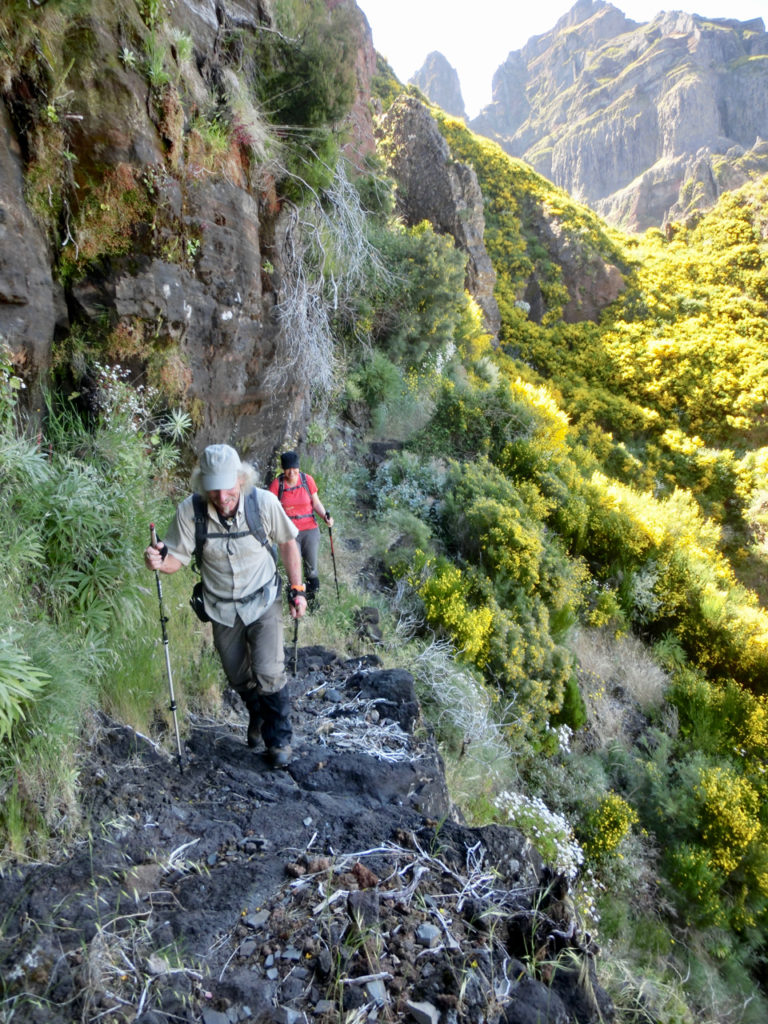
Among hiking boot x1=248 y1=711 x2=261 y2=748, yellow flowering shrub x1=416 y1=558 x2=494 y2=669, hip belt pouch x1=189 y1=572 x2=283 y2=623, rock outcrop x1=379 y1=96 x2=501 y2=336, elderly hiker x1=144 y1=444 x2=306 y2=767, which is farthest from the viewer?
rock outcrop x1=379 y1=96 x2=501 y2=336

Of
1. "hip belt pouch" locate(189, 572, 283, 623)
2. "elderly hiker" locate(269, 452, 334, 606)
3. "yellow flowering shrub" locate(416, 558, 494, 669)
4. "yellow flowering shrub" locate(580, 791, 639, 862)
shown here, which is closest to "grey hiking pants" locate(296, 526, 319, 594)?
"elderly hiker" locate(269, 452, 334, 606)

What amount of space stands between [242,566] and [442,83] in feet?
308

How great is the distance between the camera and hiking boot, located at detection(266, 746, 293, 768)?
10.6ft

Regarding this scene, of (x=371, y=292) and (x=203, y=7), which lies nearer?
(x=203, y=7)

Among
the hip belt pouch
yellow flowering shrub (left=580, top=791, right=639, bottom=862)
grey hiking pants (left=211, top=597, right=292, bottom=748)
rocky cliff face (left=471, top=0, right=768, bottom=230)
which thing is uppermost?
rocky cliff face (left=471, top=0, right=768, bottom=230)

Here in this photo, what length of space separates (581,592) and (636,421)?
449 inches

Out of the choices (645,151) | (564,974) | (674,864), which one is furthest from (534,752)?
(645,151)

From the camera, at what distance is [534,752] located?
6699 mm

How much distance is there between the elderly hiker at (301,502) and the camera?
548cm

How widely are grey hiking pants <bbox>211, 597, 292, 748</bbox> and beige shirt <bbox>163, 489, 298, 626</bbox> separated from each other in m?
0.10

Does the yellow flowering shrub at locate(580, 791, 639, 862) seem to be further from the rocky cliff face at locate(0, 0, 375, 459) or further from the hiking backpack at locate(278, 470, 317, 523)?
the rocky cliff face at locate(0, 0, 375, 459)

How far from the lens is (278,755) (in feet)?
10.6

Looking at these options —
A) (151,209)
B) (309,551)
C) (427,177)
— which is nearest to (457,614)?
(309,551)

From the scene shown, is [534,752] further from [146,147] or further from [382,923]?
[146,147]
